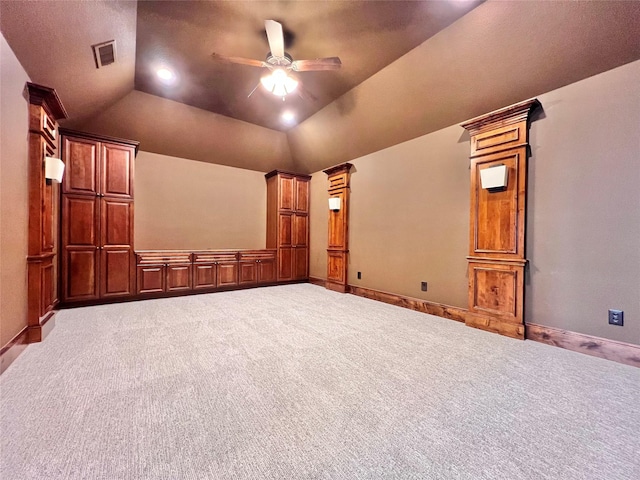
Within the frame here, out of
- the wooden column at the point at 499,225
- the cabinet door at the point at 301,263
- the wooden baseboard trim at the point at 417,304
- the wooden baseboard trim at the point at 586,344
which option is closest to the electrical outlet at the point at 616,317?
the wooden baseboard trim at the point at 586,344

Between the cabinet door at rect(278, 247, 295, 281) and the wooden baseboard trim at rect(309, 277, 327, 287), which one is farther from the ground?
the cabinet door at rect(278, 247, 295, 281)

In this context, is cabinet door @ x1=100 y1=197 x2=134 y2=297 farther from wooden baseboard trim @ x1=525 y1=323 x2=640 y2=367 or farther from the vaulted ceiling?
wooden baseboard trim @ x1=525 y1=323 x2=640 y2=367

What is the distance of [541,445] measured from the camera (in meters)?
1.33

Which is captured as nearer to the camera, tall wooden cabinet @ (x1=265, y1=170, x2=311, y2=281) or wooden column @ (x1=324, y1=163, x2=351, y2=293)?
wooden column @ (x1=324, y1=163, x2=351, y2=293)

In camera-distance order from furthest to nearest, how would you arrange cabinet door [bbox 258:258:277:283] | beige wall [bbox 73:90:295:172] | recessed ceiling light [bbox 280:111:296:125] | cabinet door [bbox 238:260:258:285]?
cabinet door [bbox 258:258:277:283] < cabinet door [bbox 238:260:258:285] < recessed ceiling light [bbox 280:111:296:125] < beige wall [bbox 73:90:295:172]

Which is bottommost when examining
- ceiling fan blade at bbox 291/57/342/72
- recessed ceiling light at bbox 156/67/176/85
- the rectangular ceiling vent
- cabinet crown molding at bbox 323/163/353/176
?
cabinet crown molding at bbox 323/163/353/176

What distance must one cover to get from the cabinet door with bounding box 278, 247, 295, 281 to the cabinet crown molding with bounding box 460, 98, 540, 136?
13.5ft

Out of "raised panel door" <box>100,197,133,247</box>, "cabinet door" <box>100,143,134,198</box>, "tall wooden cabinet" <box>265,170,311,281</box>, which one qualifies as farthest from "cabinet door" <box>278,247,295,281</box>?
"cabinet door" <box>100,143,134,198</box>

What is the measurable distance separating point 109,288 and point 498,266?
214 inches

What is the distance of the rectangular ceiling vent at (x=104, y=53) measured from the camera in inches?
111

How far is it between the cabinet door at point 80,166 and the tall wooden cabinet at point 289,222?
3.13m

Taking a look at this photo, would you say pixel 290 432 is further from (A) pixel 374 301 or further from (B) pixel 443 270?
(A) pixel 374 301

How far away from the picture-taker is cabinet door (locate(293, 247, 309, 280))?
6.18 m

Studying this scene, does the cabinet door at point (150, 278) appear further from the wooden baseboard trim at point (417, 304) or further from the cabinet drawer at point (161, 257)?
the wooden baseboard trim at point (417, 304)
